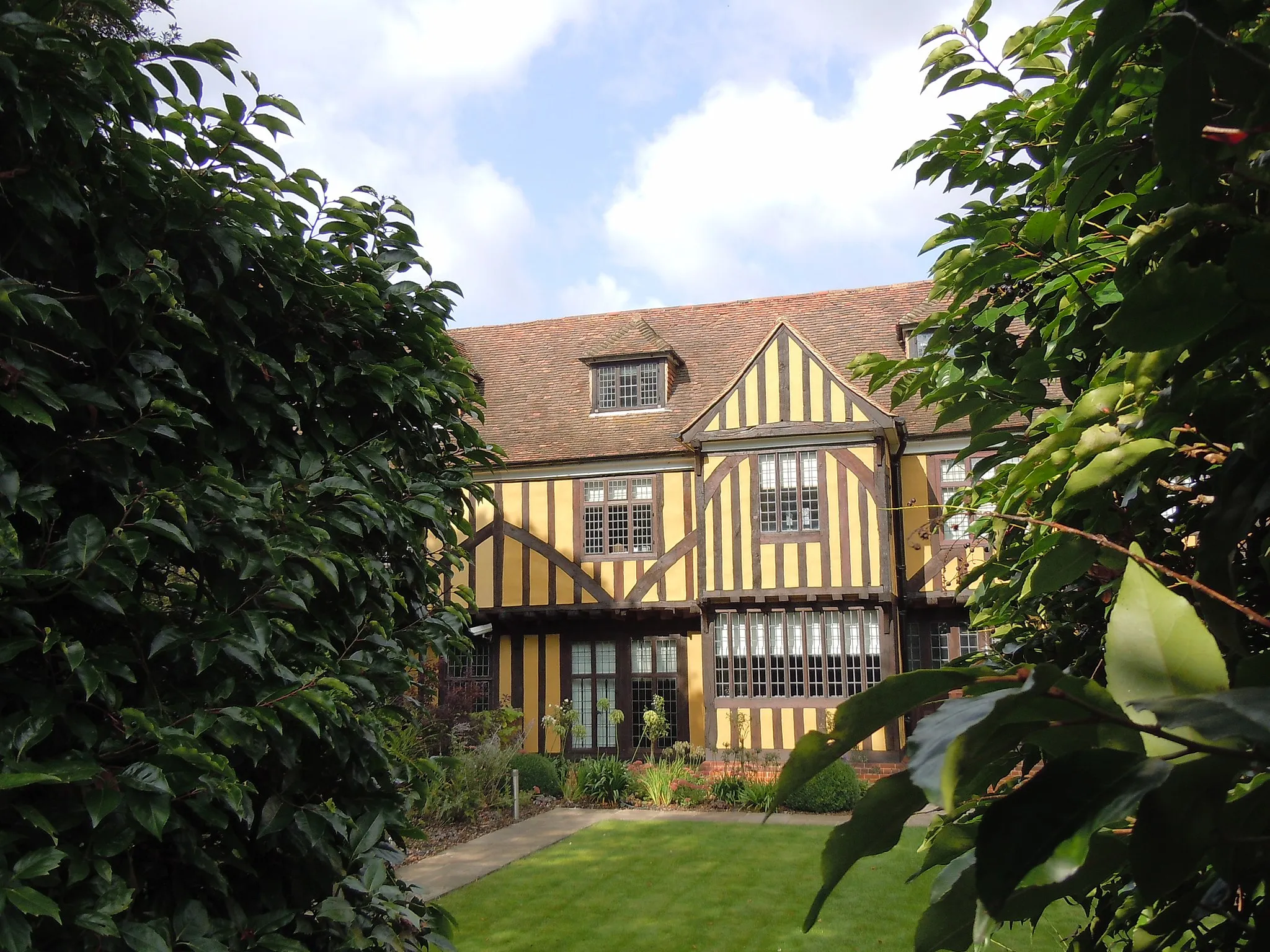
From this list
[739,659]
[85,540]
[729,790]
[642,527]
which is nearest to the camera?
[85,540]

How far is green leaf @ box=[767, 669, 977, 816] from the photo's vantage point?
51 cm

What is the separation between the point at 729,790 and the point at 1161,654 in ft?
46.7

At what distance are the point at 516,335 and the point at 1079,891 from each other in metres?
21.1

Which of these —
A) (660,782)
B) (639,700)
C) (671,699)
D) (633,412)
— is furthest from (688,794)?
(633,412)

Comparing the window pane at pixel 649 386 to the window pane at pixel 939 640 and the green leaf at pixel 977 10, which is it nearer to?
the window pane at pixel 939 640

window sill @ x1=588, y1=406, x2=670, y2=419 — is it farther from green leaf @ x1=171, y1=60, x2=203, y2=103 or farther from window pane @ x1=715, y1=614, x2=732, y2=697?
green leaf @ x1=171, y1=60, x2=203, y2=103

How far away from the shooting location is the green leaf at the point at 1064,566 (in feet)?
2.96

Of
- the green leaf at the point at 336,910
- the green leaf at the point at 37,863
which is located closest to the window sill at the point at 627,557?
Result: the green leaf at the point at 336,910

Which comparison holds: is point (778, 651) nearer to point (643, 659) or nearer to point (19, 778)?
point (643, 659)

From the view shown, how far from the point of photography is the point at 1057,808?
466 mm

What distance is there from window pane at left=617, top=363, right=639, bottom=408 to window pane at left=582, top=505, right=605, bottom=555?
231cm

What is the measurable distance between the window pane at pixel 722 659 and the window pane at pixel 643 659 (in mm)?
1523

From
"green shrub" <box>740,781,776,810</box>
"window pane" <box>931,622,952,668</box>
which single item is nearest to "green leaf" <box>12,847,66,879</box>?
"green shrub" <box>740,781,776,810</box>

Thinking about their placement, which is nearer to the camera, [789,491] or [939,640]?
[789,491]
